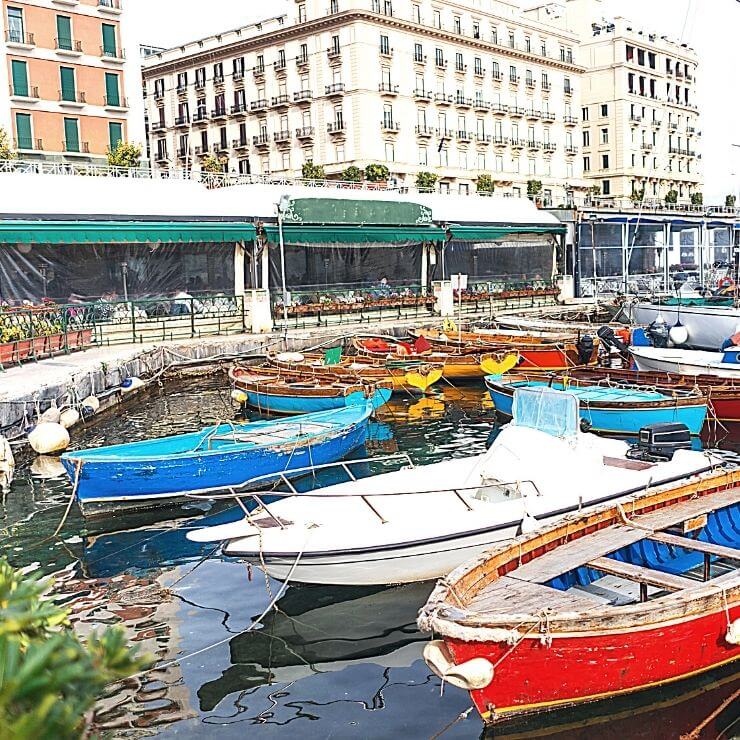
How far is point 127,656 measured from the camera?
260 cm

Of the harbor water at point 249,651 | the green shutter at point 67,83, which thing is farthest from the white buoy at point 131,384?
the green shutter at point 67,83

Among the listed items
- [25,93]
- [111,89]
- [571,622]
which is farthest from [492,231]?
[571,622]

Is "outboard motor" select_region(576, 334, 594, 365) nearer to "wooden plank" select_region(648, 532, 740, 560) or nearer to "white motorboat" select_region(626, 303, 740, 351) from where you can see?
"white motorboat" select_region(626, 303, 740, 351)

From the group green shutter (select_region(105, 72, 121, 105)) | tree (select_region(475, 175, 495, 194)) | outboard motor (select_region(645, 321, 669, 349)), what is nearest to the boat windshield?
outboard motor (select_region(645, 321, 669, 349))

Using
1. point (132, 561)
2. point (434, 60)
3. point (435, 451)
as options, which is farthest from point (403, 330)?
point (434, 60)

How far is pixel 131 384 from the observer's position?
25.3 m

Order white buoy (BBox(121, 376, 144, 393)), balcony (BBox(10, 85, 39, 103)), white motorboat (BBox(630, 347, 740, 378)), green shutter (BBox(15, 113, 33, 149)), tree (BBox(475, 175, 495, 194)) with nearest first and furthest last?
1. white motorboat (BBox(630, 347, 740, 378))
2. white buoy (BBox(121, 376, 144, 393))
3. balcony (BBox(10, 85, 39, 103))
4. green shutter (BBox(15, 113, 33, 149))
5. tree (BBox(475, 175, 495, 194))

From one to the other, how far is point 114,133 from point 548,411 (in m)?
45.2

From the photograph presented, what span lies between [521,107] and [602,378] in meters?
65.8

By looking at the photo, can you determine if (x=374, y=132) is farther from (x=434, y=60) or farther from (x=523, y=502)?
(x=523, y=502)

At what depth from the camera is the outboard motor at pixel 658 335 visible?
2886cm

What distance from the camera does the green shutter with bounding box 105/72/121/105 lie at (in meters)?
51.0

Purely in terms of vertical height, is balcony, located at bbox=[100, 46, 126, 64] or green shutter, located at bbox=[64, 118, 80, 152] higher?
balcony, located at bbox=[100, 46, 126, 64]

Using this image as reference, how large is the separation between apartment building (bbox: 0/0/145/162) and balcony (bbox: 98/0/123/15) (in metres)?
0.05
